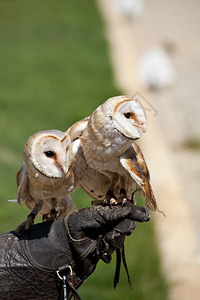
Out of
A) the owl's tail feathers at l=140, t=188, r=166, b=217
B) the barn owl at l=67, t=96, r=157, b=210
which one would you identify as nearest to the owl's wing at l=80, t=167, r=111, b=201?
the barn owl at l=67, t=96, r=157, b=210

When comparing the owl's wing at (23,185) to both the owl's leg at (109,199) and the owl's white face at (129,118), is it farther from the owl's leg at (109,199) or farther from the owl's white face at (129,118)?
the owl's white face at (129,118)

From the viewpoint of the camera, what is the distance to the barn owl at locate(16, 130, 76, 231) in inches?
Answer: 145

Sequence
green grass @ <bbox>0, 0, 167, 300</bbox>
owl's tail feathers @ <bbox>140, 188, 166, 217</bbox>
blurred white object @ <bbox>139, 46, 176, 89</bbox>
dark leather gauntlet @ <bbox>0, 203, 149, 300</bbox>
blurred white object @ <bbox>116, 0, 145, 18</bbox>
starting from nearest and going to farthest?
dark leather gauntlet @ <bbox>0, 203, 149, 300</bbox>, owl's tail feathers @ <bbox>140, 188, 166, 217</bbox>, green grass @ <bbox>0, 0, 167, 300</bbox>, blurred white object @ <bbox>139, 46, 176, 89</bbox>, blurred white object @ <bbox>116, 0, 145, 18</bbox>

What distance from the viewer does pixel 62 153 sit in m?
3.68

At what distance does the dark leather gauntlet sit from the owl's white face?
1.27 feet

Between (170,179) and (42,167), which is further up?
(42,167)

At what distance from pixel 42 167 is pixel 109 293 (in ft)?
11.6

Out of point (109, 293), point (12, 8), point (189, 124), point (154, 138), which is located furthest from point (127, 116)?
point (12, 8)

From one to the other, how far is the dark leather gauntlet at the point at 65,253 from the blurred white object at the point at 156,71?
34.6ft

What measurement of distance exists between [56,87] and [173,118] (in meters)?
2.87

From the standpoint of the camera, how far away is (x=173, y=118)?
484 inches

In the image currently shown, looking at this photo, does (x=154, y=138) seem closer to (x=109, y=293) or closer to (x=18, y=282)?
(x=109, y=293)

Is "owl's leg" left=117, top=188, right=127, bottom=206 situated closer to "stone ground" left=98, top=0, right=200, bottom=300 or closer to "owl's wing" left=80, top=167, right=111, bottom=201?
"owl's wing" left=80, top=167, right=111, bottom=201

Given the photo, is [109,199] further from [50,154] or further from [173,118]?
[173,118]
